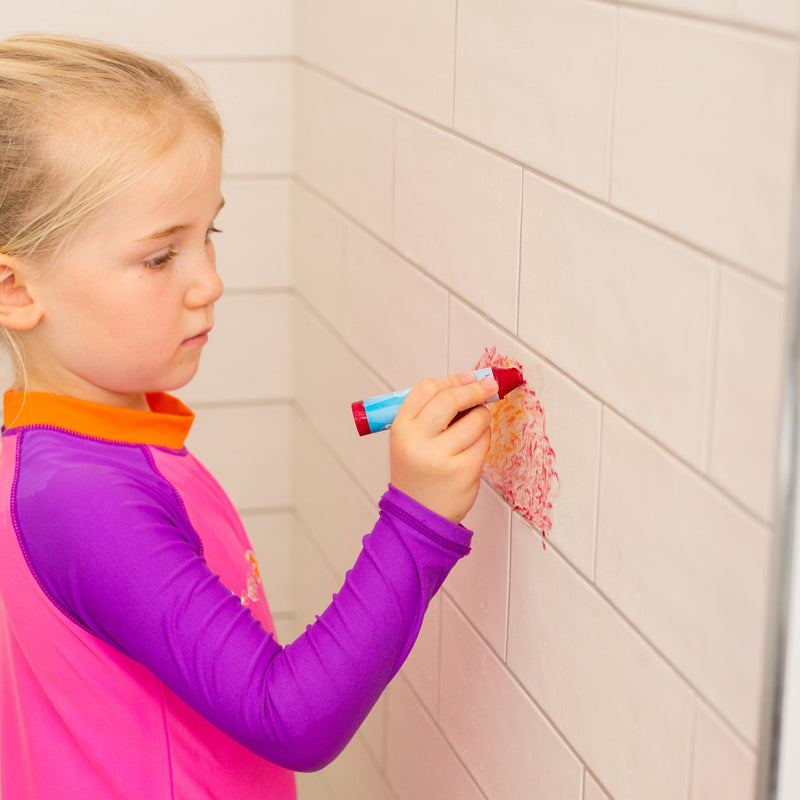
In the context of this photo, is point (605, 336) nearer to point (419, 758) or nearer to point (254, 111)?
point (419, 758)

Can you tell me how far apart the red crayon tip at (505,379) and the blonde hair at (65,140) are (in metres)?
0.29

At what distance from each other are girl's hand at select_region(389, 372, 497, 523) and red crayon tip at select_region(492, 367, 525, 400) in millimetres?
19

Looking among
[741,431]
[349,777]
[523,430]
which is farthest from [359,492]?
[741,431]

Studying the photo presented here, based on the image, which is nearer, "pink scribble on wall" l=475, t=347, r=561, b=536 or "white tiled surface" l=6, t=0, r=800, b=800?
"white tiled surface" l=6, t=0, r=800, b=800

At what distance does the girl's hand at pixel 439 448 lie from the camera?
30.1 inches

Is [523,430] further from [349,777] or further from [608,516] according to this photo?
[349,777]

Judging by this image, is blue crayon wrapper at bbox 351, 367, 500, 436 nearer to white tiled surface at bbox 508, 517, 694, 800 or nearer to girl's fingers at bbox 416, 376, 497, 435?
girl's fingers at bbox 416, 376, 497, 435

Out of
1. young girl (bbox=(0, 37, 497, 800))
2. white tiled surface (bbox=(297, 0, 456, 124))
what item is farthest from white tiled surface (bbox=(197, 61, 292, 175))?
young girl (bbox=(0, 37, 497, 800))

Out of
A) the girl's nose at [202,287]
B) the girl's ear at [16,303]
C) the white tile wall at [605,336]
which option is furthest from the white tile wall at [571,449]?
the girl's ear at [16,303]

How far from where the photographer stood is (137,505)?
Result: 0.81m

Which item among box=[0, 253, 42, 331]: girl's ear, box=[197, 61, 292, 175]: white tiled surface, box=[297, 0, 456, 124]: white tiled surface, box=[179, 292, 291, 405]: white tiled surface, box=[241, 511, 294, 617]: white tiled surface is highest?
box=[297, 0, 456, 124]: white tiled surface

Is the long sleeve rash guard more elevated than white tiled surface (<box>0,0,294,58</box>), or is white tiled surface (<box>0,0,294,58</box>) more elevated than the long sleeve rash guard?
white tiled surface (<box>0,0,294,58</box>)

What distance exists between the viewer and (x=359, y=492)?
1.30 m

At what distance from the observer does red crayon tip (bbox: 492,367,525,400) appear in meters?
0.80
